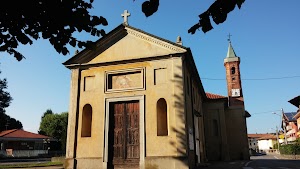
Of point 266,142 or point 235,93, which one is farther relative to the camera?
point 266,142

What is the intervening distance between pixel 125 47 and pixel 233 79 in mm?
24114

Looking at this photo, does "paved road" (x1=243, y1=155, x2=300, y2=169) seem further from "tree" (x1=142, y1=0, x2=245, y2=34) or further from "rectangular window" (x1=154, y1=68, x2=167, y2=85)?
"tree" (x1=142, y1=0, x2=245, y2=34)

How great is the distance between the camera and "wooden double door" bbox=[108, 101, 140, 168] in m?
14.5

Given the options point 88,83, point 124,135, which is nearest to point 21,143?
point 88,83

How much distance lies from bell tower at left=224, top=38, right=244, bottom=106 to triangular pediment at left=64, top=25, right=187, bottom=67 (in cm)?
2155

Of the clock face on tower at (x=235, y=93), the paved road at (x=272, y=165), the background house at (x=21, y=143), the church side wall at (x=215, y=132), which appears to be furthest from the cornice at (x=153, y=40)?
the background house at (x=21, y=143)

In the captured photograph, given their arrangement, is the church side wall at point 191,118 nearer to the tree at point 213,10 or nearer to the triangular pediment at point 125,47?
the triangular pediment at point 125,47

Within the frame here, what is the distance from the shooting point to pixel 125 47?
53.0 feet

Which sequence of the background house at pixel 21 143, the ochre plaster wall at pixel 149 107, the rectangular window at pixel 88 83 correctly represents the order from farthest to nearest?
the background house at pixel 21 143, the rectangular window at pixel 88 83, the ochre plaster wall at pixel 149 107

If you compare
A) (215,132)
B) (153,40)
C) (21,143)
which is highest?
(153,40)

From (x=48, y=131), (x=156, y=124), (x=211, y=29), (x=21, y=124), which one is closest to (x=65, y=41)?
(x=211, y=29)

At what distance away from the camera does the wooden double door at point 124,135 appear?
14.5 meters

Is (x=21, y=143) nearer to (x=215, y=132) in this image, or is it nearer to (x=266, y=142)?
(x=215, y=132)

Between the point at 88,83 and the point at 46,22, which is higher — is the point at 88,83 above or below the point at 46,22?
above
